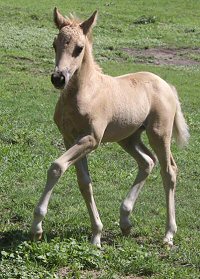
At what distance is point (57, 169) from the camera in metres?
6.65

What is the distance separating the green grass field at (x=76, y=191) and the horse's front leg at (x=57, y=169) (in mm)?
212

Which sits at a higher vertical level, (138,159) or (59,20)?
(59,20)

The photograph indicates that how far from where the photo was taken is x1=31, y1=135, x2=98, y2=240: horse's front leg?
261 inches

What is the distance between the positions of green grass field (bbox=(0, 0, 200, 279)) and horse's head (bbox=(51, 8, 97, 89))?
5.14 ft

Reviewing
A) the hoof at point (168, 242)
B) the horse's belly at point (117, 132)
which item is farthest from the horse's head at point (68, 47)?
the hoof at point (168, 242)

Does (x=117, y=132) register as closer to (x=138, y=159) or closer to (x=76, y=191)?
(x=138, y=159)

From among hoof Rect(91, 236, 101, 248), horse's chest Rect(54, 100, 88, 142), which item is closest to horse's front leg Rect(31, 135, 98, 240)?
horse's chest Rect(54, 100, 88, 142)

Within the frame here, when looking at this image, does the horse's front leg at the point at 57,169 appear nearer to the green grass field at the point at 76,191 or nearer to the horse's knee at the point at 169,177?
the green grass field at the point at 76,191

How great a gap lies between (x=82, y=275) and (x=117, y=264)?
0.38 metres

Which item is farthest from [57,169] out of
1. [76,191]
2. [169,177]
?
[76,191]

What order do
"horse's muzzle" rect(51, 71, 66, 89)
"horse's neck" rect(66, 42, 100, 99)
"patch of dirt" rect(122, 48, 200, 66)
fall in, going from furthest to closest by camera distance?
"patch of dirt" rect(122, 48, 200, 66) < "horse's neck" rect(66, 42, 100, 99) < "horse's muzzle" rect(51, 71, 66, 89)

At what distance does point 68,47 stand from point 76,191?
3.14 metres

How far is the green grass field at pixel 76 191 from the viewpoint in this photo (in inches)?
259

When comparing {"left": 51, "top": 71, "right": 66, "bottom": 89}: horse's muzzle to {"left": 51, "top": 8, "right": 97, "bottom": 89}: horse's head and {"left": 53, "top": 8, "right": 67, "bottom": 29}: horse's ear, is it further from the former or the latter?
{"left": 53, "top": 8, "right": 67, "bottom": 29}: horse's ear
